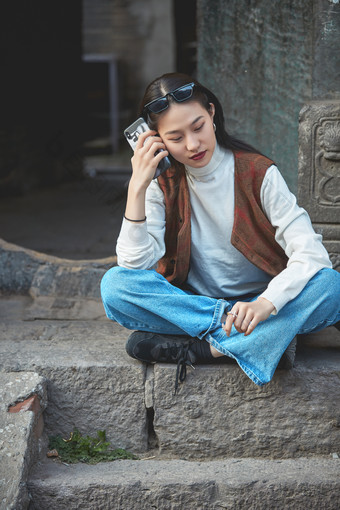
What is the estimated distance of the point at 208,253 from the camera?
2.62 metres

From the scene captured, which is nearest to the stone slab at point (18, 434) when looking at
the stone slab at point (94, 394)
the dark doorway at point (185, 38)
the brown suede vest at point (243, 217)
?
the stone slab at point (94, 394)

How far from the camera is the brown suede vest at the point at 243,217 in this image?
8.27 feet

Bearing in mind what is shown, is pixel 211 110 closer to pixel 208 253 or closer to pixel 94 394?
pixel 208 253

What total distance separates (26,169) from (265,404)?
15.4 ft

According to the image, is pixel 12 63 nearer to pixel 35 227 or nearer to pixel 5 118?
pixel 5 118

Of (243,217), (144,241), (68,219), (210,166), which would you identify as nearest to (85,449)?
(144,241)

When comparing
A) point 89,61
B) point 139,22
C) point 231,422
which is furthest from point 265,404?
point 139,22

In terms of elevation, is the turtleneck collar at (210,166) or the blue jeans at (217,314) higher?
the turtleneck collar at (210,166)

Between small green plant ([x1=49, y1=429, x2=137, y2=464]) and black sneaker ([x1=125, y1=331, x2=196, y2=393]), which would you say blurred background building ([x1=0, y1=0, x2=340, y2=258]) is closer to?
black sneaker ([x1=125, y1=331, x2=196, y2=393])

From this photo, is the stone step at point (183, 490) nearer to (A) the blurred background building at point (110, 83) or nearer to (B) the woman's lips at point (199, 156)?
(B) the woman's lips at point (199, 156)

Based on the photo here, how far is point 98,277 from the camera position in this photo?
3.66 m

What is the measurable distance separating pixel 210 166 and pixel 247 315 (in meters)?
0.66

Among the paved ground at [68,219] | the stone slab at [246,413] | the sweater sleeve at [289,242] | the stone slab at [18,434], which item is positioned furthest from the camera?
the paved ground at [68,219]

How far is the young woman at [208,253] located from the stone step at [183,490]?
0.37 m
